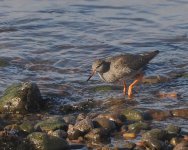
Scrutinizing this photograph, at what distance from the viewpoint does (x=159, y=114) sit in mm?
8453

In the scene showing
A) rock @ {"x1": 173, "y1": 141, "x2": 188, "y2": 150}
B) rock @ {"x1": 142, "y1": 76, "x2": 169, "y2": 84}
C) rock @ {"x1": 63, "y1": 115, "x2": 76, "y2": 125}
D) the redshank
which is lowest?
rock @ {"x1": 142, "y1": 76, "x2": 169, "y2": 84}

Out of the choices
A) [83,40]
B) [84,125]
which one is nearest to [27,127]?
[84,125]

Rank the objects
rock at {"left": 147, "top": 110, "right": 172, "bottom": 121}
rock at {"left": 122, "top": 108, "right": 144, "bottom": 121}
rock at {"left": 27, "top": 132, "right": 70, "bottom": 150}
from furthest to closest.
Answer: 1. rock at {"left": 147, "top": 110, "right": 172, "bottom": 121}
2. rock at {"left": 122, "top": 108, "right": 144, "bottom": 121}
3. rock at {"left": 27, "top": 132, "right": 70, "bottom": 150}

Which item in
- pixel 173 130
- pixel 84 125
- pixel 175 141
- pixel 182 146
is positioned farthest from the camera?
pixel 84 125

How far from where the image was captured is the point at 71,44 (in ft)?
41.8

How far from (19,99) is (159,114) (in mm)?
2068

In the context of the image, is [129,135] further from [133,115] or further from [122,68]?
[122,68]

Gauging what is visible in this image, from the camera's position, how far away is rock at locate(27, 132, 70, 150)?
6895mm

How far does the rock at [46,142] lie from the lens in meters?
6.89

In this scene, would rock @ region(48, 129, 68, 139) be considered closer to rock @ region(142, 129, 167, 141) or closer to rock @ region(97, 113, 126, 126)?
rock @ region(97, 113, 126, 126)

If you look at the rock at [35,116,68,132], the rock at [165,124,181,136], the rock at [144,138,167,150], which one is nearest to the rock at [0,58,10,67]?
the rock at [35,116,68,132]

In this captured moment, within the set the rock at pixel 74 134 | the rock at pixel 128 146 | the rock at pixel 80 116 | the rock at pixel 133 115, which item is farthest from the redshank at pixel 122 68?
the rock at pixel 128 146

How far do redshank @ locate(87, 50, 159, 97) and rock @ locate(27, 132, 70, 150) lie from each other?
2.88 meters

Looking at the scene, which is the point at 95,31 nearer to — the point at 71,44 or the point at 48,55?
the point at 71,44
